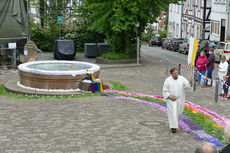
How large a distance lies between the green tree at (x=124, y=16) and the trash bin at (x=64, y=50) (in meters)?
2.91

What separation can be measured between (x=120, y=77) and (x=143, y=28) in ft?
31.4

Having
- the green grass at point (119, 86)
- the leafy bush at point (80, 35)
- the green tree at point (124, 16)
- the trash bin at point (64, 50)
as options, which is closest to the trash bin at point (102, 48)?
the green tree at point (124, 16)

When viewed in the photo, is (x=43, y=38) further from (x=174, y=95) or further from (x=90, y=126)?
(x=174, y=95)

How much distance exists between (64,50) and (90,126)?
21.1 metres

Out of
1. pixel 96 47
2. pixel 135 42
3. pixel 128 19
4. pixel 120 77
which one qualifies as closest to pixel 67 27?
pixel 96 47

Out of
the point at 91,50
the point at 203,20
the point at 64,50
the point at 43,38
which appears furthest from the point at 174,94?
the point at 203,20

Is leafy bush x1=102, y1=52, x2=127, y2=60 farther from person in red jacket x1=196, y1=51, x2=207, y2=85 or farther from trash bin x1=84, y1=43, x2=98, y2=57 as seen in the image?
person in red jacket x1=196, y1=51, x2=207, y2=85

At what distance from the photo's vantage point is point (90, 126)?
1169cm

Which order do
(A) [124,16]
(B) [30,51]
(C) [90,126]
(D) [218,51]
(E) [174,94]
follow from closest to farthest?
(E) [174,94] < (C) [90,126] < (B) [30,51] < (A) [124,16] < (D) [218,51]

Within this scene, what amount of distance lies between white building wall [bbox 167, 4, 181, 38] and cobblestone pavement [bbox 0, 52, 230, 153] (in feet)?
165

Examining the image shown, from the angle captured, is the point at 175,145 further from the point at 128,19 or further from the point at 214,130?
the point at 128,19

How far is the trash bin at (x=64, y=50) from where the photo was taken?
A: 3181 cm

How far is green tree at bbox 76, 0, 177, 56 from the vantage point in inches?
1123

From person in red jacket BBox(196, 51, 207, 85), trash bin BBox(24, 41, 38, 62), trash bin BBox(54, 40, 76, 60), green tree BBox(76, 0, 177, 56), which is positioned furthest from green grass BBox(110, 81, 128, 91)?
trash bin BBox(54, 40, 76, 60)
